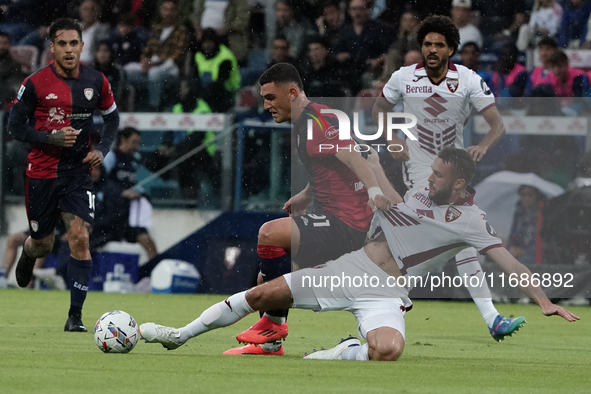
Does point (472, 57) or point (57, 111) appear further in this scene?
point (472, 57)

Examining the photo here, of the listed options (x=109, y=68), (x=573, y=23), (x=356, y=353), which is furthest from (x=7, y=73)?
(x=356, y=353)

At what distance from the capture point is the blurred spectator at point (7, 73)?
1177cm

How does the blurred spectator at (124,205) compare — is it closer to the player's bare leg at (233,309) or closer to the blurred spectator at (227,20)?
the blurred spectator at (227,20)

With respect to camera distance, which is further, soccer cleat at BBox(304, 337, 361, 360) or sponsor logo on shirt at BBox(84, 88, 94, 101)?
sponsor logo on shirt at BBox(84, 88, 94, 101)

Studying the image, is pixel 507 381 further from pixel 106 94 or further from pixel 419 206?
pixel 106 94

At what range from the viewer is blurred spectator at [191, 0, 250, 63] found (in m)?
12.2

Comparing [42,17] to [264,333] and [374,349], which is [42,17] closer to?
[264,333]

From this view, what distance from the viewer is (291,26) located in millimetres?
12055

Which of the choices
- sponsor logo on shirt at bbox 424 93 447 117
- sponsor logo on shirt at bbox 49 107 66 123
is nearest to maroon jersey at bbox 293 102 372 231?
sponsor logo on shirt at bbox 424 93 447 117

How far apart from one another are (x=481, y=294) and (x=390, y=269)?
3.40 ft

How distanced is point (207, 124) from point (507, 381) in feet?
22.7

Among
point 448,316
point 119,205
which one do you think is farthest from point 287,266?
point 119,205

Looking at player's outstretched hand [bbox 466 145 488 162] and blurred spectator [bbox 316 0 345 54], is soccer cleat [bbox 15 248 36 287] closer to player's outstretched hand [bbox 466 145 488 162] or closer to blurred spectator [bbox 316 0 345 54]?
player's outstretched hand [bbox 466 145 488 162]

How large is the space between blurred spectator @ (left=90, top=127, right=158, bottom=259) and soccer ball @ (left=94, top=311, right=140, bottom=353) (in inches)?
225
